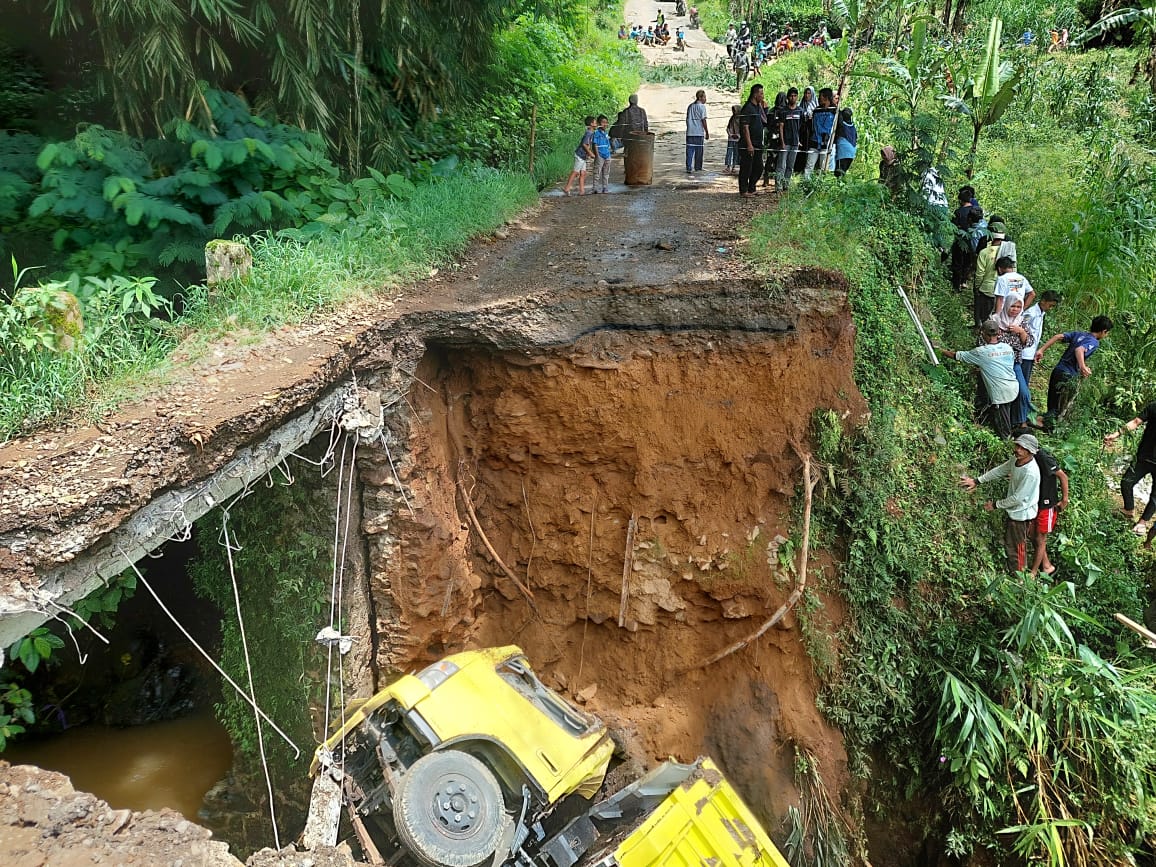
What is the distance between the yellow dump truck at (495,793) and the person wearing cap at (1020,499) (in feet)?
11.9

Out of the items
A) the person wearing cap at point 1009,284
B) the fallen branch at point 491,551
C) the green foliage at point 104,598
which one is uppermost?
the person wearing cap at point 1009,284

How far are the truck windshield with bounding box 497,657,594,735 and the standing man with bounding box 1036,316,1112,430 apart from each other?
6.06 meters

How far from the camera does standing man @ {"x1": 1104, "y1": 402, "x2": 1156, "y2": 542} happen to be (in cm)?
736

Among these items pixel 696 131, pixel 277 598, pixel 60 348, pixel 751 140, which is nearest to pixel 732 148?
pixel 696 131

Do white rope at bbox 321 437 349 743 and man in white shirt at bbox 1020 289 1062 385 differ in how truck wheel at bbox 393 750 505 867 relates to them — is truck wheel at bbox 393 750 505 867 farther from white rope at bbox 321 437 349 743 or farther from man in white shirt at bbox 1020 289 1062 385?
man in white shirt at bbox 1020 289 1062 385

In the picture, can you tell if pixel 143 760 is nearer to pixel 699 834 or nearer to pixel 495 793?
pixel 495 793

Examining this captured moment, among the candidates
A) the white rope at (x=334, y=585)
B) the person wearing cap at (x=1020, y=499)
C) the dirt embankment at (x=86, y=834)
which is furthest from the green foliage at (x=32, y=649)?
the person wearing cap at (x=1020, y=499)

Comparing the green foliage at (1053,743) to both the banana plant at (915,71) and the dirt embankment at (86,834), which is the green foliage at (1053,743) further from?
the banana plant at (915,71)

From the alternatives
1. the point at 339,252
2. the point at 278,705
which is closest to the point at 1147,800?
the point at 278,705

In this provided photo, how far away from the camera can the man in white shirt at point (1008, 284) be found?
8.09 meters

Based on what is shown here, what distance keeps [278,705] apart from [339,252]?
3.98 m

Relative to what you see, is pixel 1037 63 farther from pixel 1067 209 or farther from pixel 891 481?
pixel 891 481

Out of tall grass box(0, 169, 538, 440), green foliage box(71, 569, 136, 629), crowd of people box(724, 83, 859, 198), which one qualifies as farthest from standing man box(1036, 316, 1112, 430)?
green foliage box(71, 569, 136, 629)

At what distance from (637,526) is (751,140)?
5.19 meters
